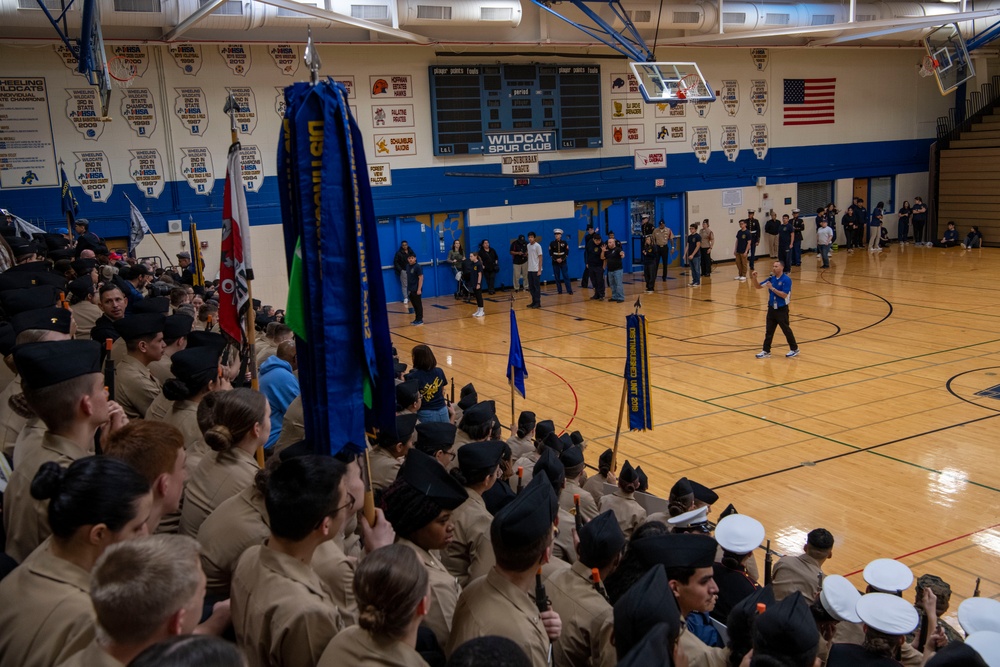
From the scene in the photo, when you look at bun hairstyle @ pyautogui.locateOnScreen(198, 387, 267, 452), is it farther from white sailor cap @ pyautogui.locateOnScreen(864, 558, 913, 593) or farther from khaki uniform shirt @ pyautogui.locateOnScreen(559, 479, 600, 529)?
white sailor cap @ pyautogui.locateOnScreen(864, 558, 913, 593)

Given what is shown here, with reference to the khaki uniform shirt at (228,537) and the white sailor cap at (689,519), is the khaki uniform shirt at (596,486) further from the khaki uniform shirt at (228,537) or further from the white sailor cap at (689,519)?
the khaki uniform shirt at (228,537)

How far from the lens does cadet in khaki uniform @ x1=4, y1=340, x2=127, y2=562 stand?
3.57 m

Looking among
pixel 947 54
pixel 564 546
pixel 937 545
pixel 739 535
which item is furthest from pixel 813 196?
pixel 564 546

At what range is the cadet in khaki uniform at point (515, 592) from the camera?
10.1ft

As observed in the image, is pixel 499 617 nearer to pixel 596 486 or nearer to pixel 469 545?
pixel 469 545

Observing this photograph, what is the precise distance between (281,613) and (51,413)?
167 cm

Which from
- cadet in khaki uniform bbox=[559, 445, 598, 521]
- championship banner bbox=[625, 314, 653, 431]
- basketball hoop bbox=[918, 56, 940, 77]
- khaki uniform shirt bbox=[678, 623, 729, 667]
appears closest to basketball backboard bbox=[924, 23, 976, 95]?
basketball hoop bbox=[918, 56, 940, 77]

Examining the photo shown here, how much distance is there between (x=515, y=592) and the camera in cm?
318

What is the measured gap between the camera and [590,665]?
11.9ft

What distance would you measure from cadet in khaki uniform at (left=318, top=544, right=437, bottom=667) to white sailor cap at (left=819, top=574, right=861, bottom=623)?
9.16ft

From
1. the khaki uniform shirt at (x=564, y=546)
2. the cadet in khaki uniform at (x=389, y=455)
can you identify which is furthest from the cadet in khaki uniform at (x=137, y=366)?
the khaki uniform shirt at (x=564, y=546)

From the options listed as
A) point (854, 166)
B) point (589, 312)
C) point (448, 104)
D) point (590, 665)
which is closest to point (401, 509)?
point (590, 665)

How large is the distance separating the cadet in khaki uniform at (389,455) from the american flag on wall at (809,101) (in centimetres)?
2667

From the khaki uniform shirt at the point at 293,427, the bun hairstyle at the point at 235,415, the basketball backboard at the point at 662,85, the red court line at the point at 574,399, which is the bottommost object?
the red court line at the point at 574,399
